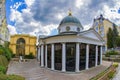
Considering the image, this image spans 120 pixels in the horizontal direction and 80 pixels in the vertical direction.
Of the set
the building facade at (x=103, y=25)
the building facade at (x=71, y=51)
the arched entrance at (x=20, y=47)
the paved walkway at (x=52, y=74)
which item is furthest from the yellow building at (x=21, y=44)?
the building facade at (x=103, y=25)

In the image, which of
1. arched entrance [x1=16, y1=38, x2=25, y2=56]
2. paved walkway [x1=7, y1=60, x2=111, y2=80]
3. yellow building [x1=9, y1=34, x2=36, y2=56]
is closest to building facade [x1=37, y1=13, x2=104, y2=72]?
paved walkway [x1=7, y1=60, x2=111, y2=80]

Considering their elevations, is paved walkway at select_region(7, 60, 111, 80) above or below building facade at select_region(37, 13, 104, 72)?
below

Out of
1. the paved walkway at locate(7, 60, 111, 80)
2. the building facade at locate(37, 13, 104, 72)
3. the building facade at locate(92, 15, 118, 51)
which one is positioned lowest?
the paved walkway at locate(7, 60, 111, 80)

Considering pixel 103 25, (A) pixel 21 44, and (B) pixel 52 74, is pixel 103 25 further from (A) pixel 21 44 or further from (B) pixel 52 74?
(B) pixel 52 74

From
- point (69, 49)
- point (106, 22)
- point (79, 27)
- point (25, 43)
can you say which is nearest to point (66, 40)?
point (69, 49)

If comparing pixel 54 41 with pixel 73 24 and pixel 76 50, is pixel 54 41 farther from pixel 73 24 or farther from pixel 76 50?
pixel 73 24

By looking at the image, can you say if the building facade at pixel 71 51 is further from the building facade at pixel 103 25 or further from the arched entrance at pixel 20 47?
the building facade at pixel 103 25

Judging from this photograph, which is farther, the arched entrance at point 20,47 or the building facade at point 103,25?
the building facade at point 103,25

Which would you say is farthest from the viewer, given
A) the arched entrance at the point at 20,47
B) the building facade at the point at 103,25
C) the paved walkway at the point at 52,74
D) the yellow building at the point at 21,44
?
the building facade at the point at 103,25

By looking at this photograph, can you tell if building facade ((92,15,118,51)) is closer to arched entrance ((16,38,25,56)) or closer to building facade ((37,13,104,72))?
arched entrance ((16,38,25,56))

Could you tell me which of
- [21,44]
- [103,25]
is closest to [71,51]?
[21,44]

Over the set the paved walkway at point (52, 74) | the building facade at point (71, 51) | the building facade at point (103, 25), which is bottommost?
the paved walkway at point (52, 74)

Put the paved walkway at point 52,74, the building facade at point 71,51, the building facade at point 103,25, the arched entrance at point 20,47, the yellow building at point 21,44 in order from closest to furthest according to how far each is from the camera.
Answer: the paved walkway at point 52,74 < the building facade at point 71,51 < the yellow building at point 21,44 < the arched entrance at point 20,47 < the building facade at point 103,25

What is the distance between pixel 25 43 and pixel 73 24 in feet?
92.4
